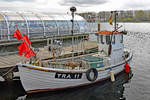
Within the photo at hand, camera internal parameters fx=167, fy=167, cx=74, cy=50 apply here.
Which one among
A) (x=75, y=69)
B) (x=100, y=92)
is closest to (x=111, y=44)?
(x=100, y=92)

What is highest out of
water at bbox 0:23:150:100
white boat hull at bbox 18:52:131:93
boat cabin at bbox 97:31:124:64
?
boat cabin at bbox 97:31:124:64

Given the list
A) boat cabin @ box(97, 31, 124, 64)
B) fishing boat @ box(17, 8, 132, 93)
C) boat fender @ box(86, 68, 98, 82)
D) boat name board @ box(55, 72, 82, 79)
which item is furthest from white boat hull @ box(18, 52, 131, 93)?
boat cabin @ box(97, 31, 124, 64)

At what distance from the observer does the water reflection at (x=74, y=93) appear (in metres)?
13.4

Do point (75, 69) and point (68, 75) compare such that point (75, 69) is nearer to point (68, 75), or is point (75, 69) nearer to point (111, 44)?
point (68, 75)

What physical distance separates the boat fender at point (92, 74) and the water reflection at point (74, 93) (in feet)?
3.82

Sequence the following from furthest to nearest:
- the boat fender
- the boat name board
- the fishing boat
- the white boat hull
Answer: the boat fender, the boat name board, the fishing boat, the white boat hull

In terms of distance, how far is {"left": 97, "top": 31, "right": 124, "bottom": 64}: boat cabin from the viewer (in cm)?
1684

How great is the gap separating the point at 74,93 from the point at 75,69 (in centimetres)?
203

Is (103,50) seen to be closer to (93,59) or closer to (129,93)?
(93,59)

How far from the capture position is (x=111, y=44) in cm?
1681

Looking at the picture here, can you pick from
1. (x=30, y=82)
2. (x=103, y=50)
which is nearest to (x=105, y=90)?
(x=103, y=50)

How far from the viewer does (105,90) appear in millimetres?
14984

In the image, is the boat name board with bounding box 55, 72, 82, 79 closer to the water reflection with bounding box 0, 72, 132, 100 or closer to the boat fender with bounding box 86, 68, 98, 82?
the boat fender with bounding box 86, 68, 98, 82

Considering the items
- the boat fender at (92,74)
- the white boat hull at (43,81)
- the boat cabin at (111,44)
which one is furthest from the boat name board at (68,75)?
the boat cabin at (111,44)
